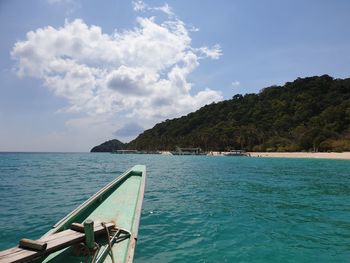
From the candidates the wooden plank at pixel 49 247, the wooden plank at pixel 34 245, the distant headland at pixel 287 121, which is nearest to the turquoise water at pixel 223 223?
the wooden plank at pixel 49 247

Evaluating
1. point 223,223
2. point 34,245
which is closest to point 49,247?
point 34,245

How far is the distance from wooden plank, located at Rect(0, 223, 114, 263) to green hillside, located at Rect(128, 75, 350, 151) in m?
97.6

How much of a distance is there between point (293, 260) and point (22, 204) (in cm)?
1387

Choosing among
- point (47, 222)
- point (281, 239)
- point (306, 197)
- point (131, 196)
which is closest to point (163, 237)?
point (131, 196)

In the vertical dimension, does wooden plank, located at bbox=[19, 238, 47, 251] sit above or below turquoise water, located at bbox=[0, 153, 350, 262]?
above

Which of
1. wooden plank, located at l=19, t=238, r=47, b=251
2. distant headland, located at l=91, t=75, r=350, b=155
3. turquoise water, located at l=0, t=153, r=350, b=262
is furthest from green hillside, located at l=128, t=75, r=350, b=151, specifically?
wooden plank, located at l=19, t=238, r=47, b=251

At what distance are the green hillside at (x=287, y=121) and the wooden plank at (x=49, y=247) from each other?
3844 inches

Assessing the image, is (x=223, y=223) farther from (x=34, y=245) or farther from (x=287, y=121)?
(x=287, y=121)

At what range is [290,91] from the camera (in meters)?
166

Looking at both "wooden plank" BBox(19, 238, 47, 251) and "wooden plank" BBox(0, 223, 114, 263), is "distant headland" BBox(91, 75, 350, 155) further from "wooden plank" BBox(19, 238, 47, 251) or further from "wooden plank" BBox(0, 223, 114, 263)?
"wooden plank" BBox(19, 238, 47, 251)

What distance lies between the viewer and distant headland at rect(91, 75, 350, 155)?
10538 centimetres

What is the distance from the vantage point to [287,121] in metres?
137

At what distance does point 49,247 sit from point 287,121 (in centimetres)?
14325

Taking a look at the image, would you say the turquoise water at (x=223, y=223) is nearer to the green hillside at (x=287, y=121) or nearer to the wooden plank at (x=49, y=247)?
the wooden plank at (x=49, y=247)
